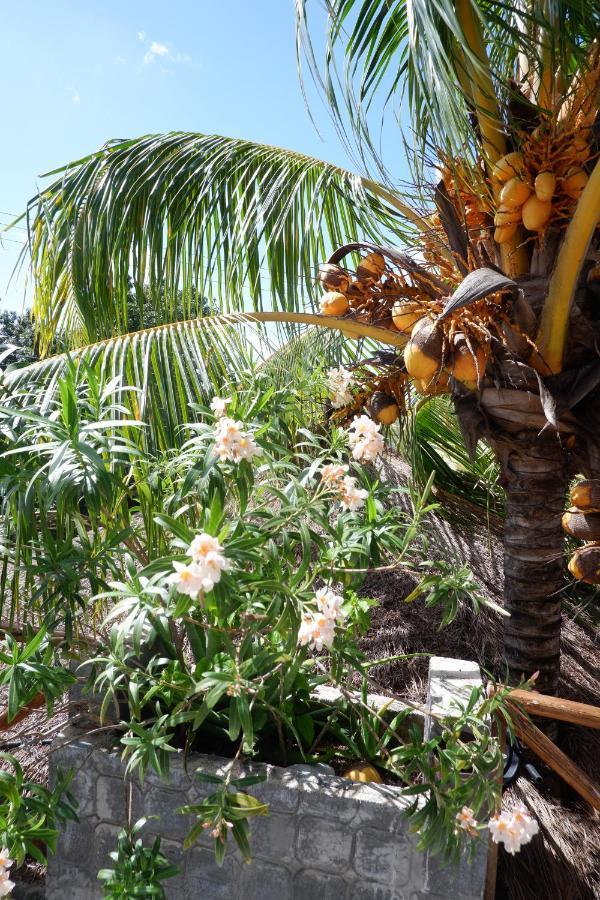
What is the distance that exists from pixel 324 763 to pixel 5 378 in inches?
59.7

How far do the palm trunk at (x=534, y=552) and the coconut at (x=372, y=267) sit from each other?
0.73 metres

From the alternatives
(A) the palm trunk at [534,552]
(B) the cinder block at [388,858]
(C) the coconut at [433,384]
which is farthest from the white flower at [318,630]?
(A) the palm trunk at [534,552]

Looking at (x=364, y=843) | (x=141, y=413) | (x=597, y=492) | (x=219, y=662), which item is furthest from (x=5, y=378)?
(x=597, y=492)

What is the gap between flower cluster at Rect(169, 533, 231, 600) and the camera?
1144 mm

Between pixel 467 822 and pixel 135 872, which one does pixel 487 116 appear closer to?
pixel 467 822

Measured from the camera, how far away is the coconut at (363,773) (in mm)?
1803

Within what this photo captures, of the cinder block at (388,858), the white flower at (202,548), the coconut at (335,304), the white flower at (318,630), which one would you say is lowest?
the cinder block at (388,858)

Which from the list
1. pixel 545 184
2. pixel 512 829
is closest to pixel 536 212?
pixel 545 184

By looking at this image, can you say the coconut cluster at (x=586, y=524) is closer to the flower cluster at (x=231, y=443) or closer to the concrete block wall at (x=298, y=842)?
the concrete block wall at (x=298, y=842)

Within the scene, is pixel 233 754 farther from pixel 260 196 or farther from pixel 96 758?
pixel 260 196

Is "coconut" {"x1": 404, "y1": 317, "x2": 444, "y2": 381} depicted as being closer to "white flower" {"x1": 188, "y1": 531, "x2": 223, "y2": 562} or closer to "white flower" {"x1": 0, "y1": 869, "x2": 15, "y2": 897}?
"white flower" {"x1": 188, "y1": 531, "x2": 223, "y2": 562}

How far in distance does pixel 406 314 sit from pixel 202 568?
1317 millimetres

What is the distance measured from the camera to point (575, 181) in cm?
188

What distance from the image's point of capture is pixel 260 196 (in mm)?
2877
